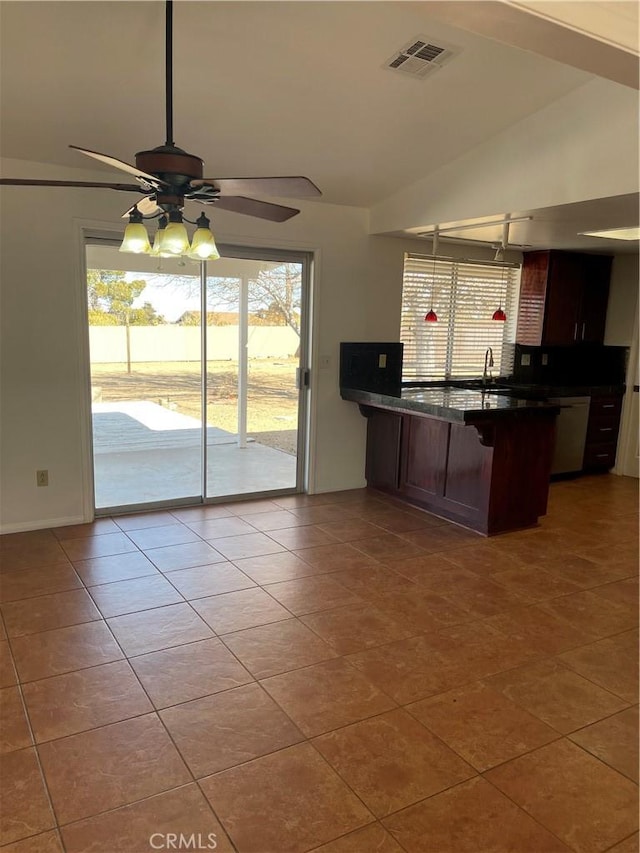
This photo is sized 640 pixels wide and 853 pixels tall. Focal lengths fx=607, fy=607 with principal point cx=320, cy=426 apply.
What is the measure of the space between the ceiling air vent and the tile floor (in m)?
2.79

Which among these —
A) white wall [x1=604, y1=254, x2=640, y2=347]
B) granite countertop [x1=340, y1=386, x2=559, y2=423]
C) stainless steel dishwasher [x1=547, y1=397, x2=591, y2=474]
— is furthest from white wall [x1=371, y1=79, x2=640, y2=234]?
white wall [x1=604, y1=254, x2=640, y2=347]

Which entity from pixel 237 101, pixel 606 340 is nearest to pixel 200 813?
pixel 237 101

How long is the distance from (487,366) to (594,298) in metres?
1.28

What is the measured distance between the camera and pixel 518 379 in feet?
20.5

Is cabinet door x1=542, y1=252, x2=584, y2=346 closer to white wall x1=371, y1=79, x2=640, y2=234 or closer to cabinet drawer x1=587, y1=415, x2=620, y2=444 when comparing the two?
cabinet drawer x1=587, y1=415, x2=620, y2=444

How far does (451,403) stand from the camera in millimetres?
4410

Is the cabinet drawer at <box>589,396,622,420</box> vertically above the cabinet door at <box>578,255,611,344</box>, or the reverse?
the cabinet door at <box>578,255,611,344</box>

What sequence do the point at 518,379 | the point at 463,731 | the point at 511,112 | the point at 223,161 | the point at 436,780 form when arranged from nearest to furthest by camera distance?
the point at 436,780
the point at 463,731
the point at 511,112
the point at 223,161
the point at 518,379

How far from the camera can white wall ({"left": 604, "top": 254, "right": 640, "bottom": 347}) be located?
20.4 feet

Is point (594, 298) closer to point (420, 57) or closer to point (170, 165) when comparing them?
point (420, 57)

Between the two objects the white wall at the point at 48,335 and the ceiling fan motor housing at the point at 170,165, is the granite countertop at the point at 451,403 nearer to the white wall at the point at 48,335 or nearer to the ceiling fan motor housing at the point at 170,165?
the white wall at the point at 48,335

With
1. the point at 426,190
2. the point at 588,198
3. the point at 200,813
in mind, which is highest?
the point at 426,190

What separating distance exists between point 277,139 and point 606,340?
4.31 m

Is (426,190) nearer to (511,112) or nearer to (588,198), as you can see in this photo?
(511,112)
